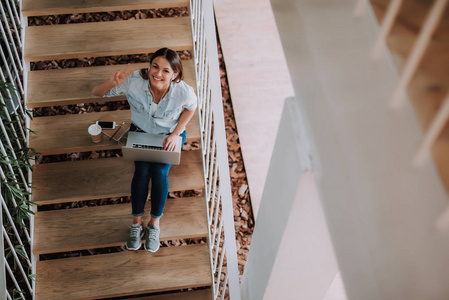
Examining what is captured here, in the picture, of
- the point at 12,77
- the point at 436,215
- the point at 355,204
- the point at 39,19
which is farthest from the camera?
the point at 39,19

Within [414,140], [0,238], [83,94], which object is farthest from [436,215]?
[83,94]

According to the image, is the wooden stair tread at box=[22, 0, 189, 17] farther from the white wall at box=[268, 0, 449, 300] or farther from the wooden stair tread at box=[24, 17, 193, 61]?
the white wall at box=[268, 0, 449, 300]

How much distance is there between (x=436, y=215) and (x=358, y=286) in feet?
1.43

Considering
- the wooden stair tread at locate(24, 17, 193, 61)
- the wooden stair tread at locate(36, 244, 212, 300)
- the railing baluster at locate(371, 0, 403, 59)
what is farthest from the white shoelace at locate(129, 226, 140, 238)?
the railing baluster at locate(371, 0, 403, 59)

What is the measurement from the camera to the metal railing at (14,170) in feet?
9.80

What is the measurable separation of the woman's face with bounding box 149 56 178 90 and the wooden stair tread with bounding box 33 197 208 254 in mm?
1102

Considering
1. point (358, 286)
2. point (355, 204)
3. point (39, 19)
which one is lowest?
point (39, 19)

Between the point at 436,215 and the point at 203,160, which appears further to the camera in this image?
the point at 203,160

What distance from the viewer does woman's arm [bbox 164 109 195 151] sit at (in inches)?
126

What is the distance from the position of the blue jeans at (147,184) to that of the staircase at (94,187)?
8.4 inches

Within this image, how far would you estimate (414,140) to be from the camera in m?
0.98

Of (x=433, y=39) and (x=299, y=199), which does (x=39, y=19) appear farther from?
(x=433, y=39)

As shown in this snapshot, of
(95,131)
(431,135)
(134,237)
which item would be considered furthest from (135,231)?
(431,135)

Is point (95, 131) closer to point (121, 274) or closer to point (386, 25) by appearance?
point (121, 274)
